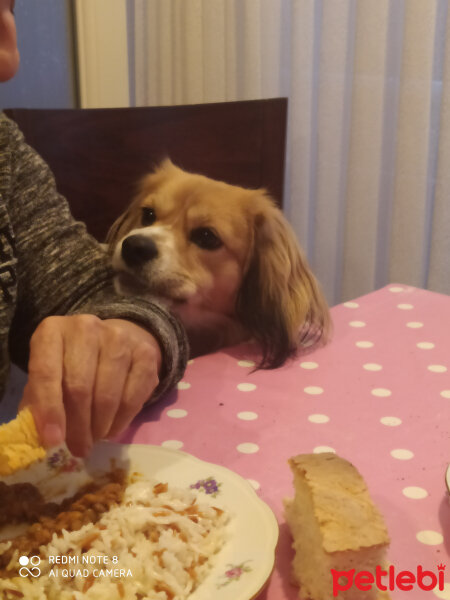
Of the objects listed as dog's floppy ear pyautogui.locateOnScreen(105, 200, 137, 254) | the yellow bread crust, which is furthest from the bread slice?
dog's floppy ear pyautogui.locateOnScreen(105, 200, 137, 254)

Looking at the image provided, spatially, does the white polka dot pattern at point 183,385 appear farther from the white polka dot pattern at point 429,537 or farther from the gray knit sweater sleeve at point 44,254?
the white polka dot pattern at point 429,537

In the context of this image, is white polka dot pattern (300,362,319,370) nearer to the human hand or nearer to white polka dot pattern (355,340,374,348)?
white polka dot pattern (355,340,374,348)

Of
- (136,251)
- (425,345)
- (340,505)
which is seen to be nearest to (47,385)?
(340,505)

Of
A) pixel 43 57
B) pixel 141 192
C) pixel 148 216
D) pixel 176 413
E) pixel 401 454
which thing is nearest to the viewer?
pixel 401 454

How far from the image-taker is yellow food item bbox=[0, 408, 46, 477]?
20.3 inches

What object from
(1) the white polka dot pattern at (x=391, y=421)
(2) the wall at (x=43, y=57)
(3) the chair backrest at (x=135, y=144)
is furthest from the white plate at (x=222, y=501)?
(2) the wall at (x=43, y=57)

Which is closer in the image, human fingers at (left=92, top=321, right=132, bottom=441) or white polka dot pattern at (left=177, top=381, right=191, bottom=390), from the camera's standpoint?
human fingers at (left=92, top=321, right=132, bottom=441)

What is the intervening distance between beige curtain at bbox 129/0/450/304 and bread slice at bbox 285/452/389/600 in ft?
4.08

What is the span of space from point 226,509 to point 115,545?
0.10 metres

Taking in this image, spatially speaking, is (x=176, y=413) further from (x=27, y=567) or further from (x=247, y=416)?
(x=27, y=567)

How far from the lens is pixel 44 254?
953mm

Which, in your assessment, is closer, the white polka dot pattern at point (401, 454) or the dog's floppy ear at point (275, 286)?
the white polka dot pattern at point (401, 454)

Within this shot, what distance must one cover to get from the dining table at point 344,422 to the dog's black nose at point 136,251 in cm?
19

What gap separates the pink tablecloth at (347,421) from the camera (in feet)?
1.90
